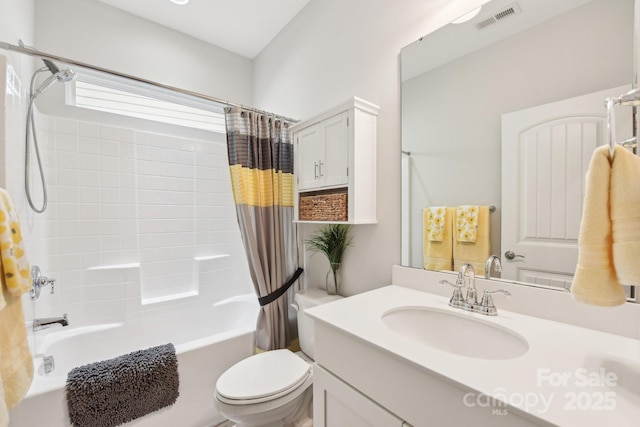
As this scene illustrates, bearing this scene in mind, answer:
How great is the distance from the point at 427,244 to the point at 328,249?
621mm

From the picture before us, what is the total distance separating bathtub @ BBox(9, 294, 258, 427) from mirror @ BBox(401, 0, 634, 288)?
1223 millimetres

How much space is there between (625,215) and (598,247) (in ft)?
0.28

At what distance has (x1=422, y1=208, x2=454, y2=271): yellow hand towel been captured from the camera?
1.23 m

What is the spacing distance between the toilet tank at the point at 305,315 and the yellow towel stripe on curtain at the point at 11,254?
118cm

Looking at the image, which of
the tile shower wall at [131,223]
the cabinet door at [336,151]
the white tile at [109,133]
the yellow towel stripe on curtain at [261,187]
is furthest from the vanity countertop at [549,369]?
the white tile at [109,133]

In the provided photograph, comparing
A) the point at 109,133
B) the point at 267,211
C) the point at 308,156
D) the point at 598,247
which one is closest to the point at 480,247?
the point at 598,247

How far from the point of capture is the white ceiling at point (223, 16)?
203 cm

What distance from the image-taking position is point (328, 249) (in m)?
1.71

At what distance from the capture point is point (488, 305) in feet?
3.23

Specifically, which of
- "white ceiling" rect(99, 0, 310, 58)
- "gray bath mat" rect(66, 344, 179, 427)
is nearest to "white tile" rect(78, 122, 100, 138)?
"white ceiling" rect(99, 0, 310, 58)

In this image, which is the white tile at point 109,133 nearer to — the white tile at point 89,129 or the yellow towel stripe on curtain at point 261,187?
the white tile at point 89,129

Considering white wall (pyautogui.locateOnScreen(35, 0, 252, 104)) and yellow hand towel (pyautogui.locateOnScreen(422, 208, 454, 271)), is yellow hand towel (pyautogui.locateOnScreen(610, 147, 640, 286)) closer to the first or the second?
yellow hand towel (pyautogui.locateOnScreen(422, 208, 454, 271))

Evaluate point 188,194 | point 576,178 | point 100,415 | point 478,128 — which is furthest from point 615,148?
point 188,194

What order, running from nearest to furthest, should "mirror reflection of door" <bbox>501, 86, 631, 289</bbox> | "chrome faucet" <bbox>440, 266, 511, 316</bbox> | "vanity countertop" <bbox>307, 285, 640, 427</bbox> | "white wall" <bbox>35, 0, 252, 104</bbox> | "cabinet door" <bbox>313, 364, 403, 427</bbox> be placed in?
1. "vanity countertop" <bbox>307, 285, 640, 427</bbox>
2. "cabinet door" <bbox>313, 364, 403, 427</bbox>
3. "mirror reflection of door" <bbox>501, 86, 631, 289</bbox>
4. "chrome faucet" <bbox>440, 266, 511, 316</bbox>
5. "white wall" <bbox>35, 0, 252, 104</bbox>
